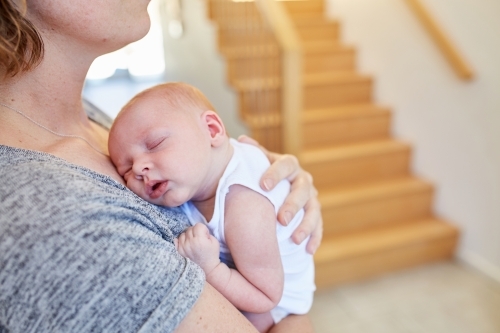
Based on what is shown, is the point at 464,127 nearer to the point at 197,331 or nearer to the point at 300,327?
the point at 300,327

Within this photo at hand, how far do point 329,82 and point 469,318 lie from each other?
206 centimetres

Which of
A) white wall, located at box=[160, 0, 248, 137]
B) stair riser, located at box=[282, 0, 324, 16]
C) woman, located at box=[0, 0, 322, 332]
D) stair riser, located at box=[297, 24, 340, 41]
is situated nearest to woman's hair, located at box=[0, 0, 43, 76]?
woman, located at box=[0, 0, 322, 332]

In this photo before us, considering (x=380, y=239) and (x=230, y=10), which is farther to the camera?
(x=230, y=10)

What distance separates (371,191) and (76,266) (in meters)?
2.66

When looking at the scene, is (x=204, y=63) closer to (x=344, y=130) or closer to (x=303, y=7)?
(x=303, y=7)

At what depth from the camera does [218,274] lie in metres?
0.73

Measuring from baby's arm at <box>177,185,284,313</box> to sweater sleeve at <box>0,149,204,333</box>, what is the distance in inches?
8.0

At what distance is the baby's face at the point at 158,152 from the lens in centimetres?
75

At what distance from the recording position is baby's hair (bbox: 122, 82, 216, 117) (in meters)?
0.80

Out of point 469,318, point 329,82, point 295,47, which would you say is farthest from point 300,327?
point 329,82

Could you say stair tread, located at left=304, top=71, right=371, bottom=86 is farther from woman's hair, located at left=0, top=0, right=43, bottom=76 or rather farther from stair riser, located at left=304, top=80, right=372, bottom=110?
woman's hair, located at left=0, top=0, right=43, bottom=76

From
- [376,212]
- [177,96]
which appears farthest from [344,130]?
[177,96]

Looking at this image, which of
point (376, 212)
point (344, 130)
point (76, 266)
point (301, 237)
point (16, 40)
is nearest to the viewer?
point (76, 266)

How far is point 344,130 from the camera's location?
3.31 m
